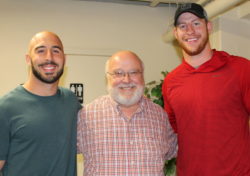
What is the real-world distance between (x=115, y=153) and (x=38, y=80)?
0.68m

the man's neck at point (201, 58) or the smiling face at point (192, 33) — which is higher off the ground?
the smiling face at point (192, 33)

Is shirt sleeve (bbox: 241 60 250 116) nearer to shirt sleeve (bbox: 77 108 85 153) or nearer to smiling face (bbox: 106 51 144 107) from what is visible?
smiling face (bbox: 106 51 144 107)

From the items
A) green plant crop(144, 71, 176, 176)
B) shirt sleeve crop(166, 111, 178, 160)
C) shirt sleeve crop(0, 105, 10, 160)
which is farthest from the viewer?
green plant crop(144, 71, 176, 176)

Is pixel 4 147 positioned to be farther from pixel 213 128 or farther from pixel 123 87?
pixel 213 128

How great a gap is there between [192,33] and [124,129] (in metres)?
0.82

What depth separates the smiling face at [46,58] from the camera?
175 cm

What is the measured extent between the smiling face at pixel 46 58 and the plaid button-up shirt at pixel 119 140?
1.15ft

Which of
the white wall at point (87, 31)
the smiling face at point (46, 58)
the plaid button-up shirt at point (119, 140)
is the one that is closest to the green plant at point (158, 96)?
the white wall at point (87, 31)

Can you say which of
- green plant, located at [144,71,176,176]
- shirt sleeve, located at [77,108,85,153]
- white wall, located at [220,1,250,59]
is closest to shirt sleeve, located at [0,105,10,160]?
shirt sleeve, located at [77,108,85,153]

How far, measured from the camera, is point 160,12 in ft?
15.0

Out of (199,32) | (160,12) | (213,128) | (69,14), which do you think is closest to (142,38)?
(160,12)

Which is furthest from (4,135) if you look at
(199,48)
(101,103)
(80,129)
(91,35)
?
(91,35)

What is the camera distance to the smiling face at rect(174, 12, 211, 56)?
6.30 ft

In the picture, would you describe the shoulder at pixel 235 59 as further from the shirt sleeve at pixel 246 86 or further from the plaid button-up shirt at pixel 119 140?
the plaid button-up shirt at pixel 119 140
